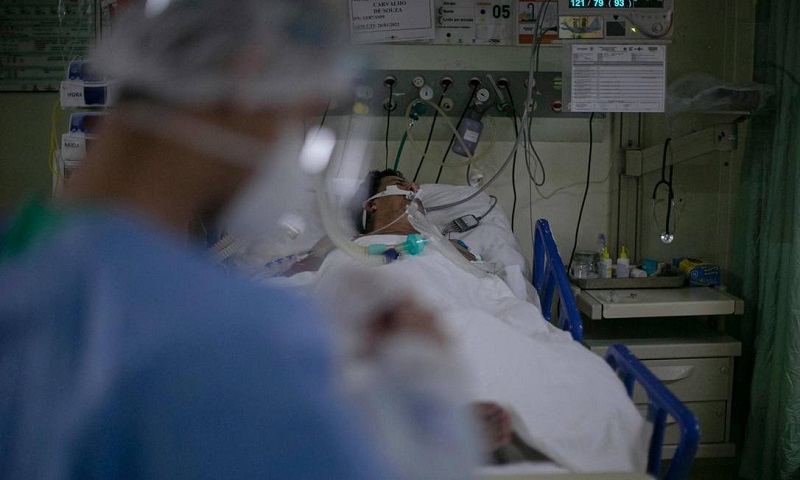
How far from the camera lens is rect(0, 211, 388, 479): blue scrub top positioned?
575 millimetres

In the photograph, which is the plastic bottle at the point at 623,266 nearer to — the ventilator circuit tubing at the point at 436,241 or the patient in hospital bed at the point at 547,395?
the ventilator circuit tubing at the point at 436,241

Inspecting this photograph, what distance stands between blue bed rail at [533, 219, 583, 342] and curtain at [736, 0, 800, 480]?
0.69 meters

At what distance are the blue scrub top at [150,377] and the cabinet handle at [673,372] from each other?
2212mm

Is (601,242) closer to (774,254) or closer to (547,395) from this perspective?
(774,254)

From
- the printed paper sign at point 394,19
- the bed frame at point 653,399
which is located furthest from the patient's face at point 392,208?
the printed paper sign at point 394,19

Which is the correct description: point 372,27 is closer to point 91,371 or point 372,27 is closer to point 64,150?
point 64,150

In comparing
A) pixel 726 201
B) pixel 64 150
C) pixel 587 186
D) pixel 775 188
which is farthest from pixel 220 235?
pixel 726 201

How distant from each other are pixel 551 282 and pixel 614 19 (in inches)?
37.7

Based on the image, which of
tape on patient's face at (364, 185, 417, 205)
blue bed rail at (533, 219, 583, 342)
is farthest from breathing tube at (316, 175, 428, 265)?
blue bed rail at (533, 219, 583, 342)

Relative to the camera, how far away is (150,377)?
1.89 feet

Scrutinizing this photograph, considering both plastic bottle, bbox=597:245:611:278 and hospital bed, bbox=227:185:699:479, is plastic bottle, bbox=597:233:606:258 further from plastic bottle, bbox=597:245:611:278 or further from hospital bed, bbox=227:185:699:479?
hospital bed, bbox=227:185:699:479

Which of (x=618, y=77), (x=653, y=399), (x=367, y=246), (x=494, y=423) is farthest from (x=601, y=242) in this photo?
(x=494, y=423)

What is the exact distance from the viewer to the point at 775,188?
2465 millimetres

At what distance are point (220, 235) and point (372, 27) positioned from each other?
90.1 inches
